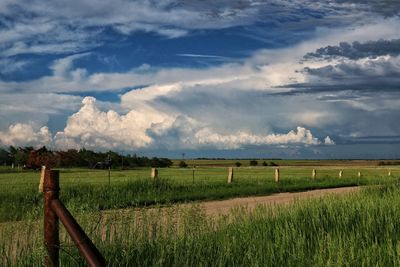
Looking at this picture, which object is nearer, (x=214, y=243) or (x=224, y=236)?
(x=214, y=243)

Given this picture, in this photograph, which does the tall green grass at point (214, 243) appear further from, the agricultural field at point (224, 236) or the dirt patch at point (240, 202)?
the dirt patch at point (240, 202)

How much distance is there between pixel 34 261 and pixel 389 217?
7464mm

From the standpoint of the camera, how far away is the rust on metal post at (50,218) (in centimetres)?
573

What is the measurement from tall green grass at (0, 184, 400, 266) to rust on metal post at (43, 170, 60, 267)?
0.51ft

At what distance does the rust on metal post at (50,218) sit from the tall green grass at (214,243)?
0.51ft

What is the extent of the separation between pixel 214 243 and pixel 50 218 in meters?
3.29

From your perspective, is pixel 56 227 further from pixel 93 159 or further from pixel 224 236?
pixel 93 159

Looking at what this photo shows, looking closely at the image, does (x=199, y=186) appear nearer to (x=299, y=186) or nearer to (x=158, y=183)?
(x=158, y=183)

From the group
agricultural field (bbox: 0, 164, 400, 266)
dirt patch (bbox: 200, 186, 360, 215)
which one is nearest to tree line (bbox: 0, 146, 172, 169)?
dirt patch (bbox: 200, 186, 360, 215)

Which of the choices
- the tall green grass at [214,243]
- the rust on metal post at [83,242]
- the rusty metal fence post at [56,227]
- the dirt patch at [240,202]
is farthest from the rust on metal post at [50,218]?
the dirt patch at [240,202]

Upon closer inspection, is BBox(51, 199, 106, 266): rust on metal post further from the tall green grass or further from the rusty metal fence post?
the tall green grass

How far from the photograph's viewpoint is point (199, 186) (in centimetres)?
2891

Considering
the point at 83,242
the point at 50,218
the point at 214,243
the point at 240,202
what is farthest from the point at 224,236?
the point at 240,202

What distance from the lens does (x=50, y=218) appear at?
19.2 feet
